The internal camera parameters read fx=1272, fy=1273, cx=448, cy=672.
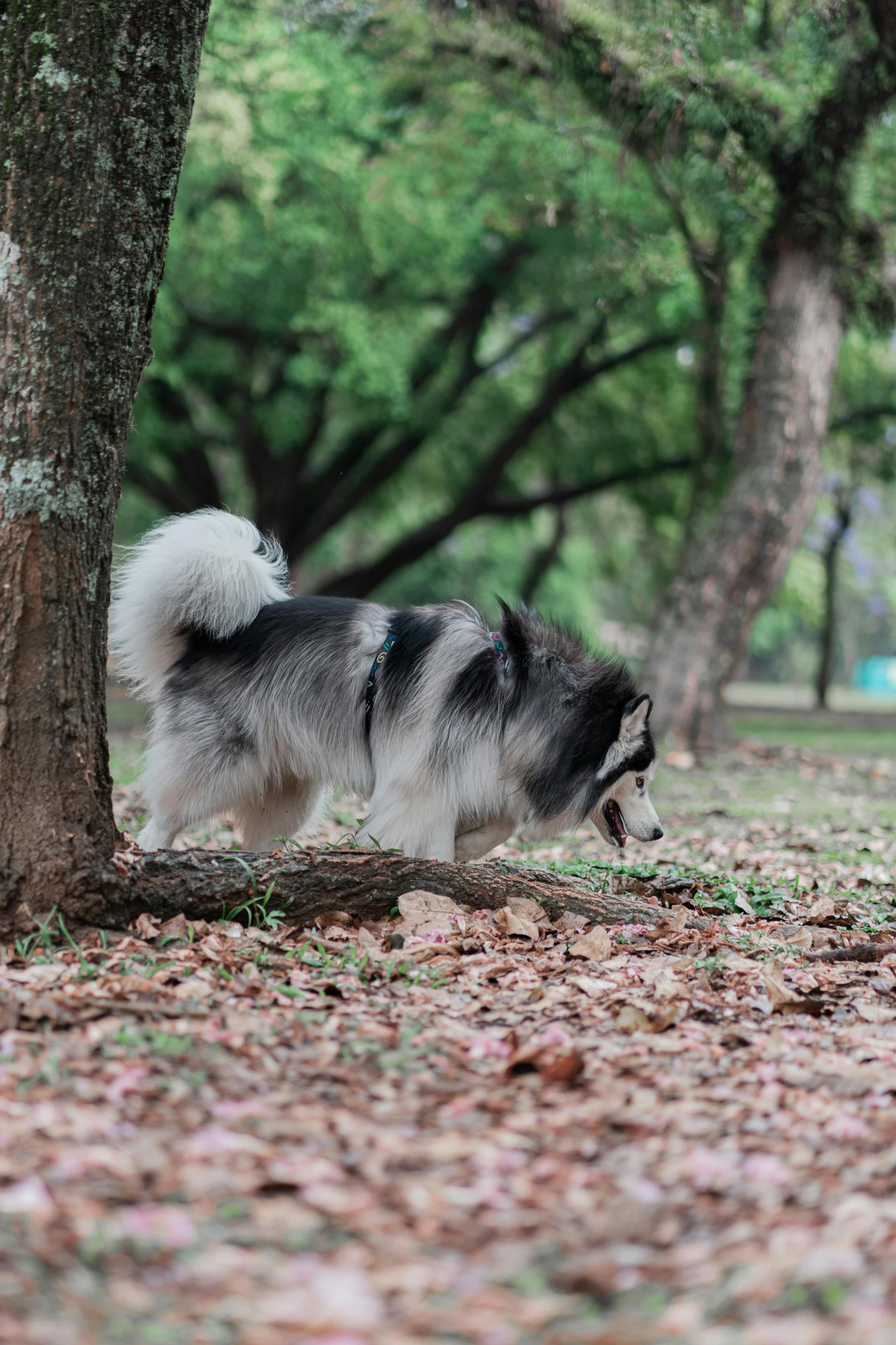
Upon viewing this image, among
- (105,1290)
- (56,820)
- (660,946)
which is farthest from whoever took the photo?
(660,946)

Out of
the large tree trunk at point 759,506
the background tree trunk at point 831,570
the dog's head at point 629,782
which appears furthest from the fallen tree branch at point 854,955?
the background tree trunk at point 831,570

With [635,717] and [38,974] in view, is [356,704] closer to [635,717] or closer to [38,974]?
[635,717]

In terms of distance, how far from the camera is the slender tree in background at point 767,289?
38.2 ft

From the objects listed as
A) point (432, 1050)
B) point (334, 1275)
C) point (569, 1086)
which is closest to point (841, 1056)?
point (569, 1086)

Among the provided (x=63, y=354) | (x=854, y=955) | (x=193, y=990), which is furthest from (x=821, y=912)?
(x=63, y=354)

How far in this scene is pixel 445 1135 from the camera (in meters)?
2.94

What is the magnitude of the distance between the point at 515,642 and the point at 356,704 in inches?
31.4

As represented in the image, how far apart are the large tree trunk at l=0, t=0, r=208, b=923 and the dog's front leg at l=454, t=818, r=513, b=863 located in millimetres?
2269

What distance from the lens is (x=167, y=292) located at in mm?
17016

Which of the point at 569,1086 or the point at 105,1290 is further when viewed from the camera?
the point at 569,1086

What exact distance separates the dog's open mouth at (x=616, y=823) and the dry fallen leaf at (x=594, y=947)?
1572 mm

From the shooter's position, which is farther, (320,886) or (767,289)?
(767,289)

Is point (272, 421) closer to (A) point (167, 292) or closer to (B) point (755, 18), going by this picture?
(A) point (167, 292)

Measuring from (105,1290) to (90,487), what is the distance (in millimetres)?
2696
